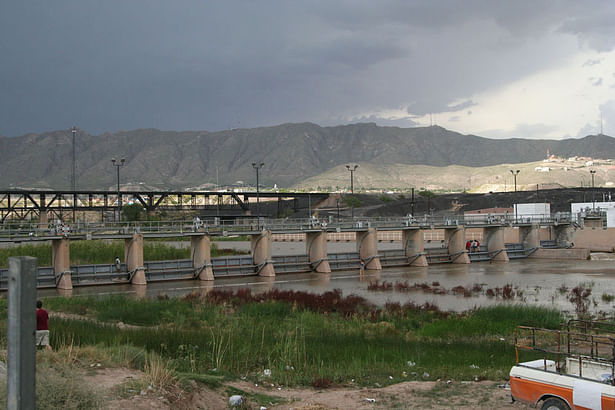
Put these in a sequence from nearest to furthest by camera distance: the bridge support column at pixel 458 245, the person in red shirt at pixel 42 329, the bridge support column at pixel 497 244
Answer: the person in red shirt at pixel 42 329
the bridge support column at pixel 458 245
the bridge support column at pixel 497 244

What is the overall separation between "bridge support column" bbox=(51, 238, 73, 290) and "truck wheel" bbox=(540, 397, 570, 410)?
34.5 meters

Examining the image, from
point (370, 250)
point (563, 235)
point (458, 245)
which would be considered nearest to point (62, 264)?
point (370, 250)

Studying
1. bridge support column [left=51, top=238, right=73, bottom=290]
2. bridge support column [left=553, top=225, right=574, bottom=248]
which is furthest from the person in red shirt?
bridge support column [left=553, top=225, right=574, bottom=248]

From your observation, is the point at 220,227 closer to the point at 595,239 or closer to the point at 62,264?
the point at 62,264

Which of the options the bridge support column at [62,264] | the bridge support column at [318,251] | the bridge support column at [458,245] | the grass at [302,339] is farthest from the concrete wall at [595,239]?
the bridge support column at [62,264]

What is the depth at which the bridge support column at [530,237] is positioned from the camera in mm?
63906

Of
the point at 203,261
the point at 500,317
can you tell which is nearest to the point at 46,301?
the point at 203,261

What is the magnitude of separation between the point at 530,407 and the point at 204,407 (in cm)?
594

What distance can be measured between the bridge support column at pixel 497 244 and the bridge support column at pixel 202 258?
30.1m

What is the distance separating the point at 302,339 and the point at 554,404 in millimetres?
8700

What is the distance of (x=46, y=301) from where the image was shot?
31.1 metres

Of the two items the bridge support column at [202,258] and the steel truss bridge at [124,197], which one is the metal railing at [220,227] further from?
the steel truss bridge at [124,197]

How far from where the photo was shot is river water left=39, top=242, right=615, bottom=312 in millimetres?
33875

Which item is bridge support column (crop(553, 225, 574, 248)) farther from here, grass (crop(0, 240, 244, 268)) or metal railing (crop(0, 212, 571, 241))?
grass (crop(0, 240, 244, 268))
